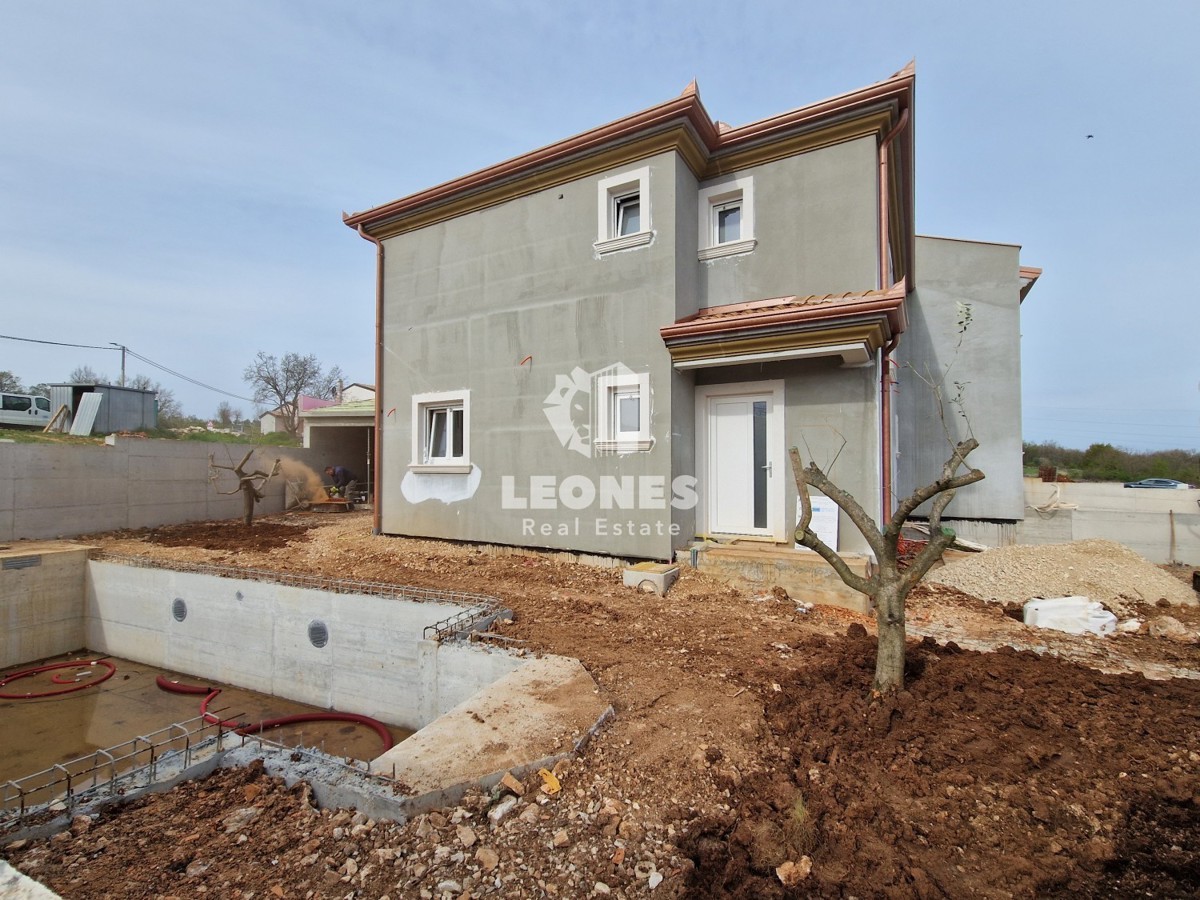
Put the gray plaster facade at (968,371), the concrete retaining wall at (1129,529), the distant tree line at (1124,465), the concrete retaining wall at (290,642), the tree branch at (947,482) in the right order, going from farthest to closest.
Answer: the distant tree line at (1124,465) < the gray plaster facade at (968,371) < the concrete retaining wall at (1129,529) < the concrete retaining wall at (290,642) < the tree branch at (947,482)

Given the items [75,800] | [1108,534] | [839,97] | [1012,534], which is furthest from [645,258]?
[1108,534]

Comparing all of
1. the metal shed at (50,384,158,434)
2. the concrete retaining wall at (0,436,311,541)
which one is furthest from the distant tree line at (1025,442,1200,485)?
the metal shed at (50,384,158,434)

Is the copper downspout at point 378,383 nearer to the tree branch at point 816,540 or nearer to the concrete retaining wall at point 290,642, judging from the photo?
the concrete retaining wall at point 290,642

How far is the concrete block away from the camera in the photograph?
6.51 m

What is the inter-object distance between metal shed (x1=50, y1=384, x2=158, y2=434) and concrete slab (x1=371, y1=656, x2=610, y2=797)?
811 inches

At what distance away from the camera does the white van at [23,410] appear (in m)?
17.4

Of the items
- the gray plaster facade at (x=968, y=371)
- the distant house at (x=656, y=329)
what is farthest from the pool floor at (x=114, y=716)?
the gray plaster facade at (x=968, y=371)

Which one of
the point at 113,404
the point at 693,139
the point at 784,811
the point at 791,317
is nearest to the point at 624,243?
the point at 693,139

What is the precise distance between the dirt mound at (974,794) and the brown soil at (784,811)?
0.01 metres

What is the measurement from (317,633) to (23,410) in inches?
749

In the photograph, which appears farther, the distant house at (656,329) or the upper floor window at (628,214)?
the upper floor window at (628,214)

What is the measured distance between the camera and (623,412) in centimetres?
771

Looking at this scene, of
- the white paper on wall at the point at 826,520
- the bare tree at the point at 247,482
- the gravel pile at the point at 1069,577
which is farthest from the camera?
the bare tree at the point at 247,482

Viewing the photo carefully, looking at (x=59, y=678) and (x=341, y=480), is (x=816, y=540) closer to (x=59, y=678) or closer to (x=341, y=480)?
(x=59, y=678)
